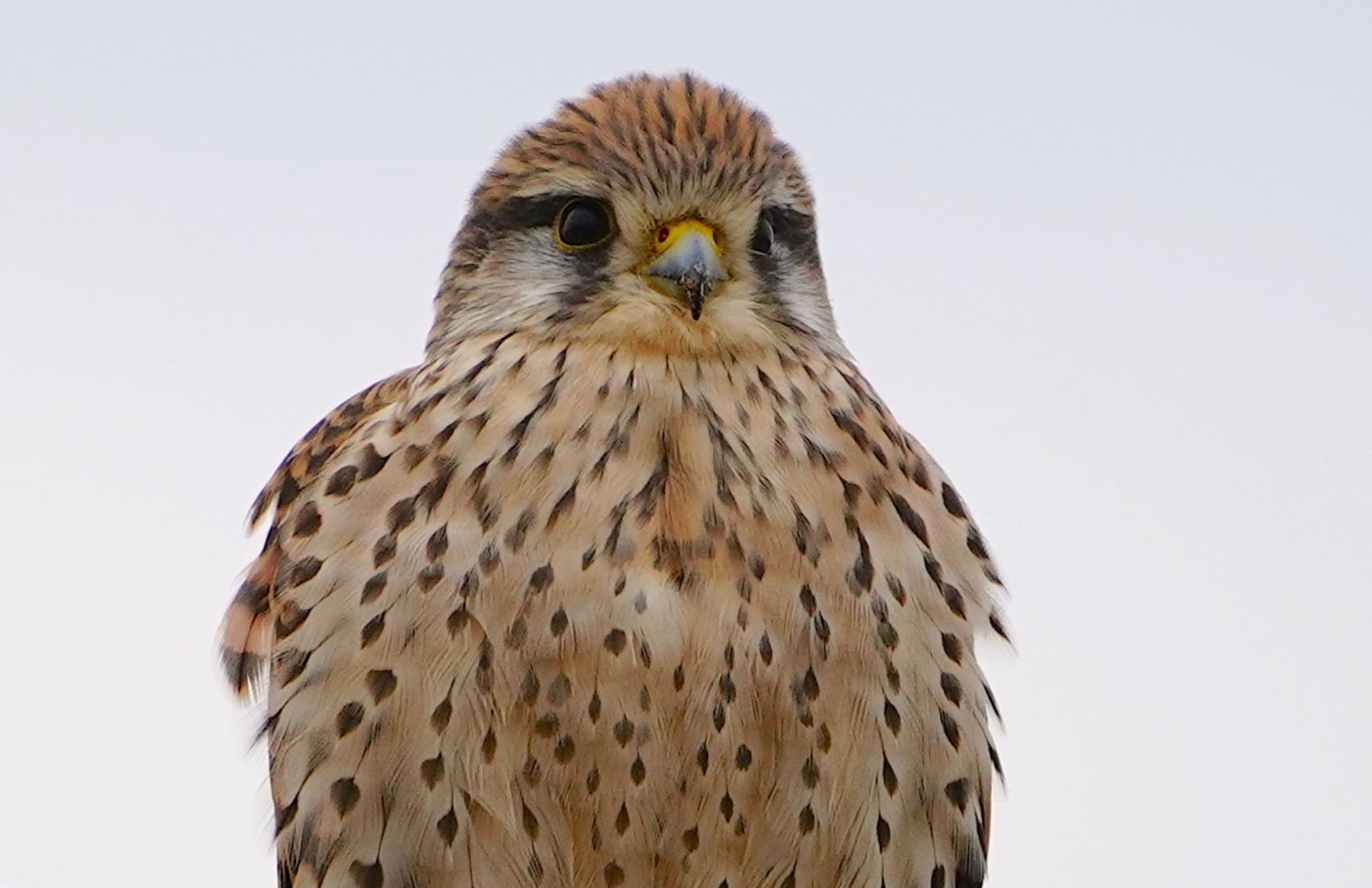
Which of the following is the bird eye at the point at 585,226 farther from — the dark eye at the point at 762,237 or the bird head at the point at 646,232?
the dark eye at the point at 762,237

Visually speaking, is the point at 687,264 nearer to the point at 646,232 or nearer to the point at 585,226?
the point at 646,232

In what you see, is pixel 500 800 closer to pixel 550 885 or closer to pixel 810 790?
pixel 550 885

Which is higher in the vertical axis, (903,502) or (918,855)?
(903,502)

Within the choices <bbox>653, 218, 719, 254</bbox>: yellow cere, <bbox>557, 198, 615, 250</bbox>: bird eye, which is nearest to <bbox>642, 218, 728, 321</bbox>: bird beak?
<bbox>653, 218, 719, 254</bbox>: yellow cere

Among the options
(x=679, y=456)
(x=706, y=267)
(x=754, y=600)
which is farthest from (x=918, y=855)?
(x=706, y=267)

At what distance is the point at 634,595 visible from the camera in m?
3.24

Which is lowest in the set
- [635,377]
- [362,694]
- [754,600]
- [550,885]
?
[550,885]

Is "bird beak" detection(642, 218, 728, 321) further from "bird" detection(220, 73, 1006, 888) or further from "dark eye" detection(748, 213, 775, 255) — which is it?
"dark eye" detection(748, 213, 775, 255)

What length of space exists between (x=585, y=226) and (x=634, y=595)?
69 cm

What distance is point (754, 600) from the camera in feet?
10.8

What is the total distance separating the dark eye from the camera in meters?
3.57

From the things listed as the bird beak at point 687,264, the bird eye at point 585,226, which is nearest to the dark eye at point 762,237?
the bird beak at point 687,264

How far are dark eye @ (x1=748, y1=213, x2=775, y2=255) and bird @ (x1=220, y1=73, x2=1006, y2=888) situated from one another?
1 centimetres

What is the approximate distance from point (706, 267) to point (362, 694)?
0.90 m
